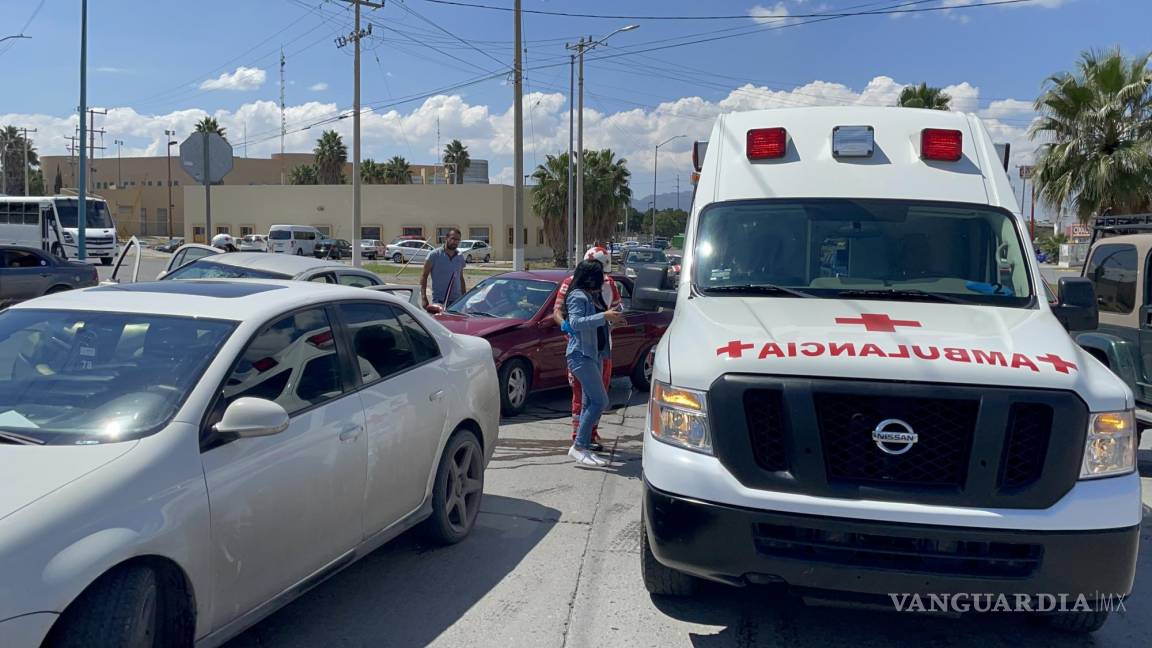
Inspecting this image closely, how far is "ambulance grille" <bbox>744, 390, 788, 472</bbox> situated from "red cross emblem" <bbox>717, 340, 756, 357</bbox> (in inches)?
8.6

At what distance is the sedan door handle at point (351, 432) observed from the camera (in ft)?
13.6

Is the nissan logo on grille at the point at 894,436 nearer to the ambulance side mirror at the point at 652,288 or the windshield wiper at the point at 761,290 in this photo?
the windshield wiper at the point at 761,290

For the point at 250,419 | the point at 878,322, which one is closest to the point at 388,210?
the point at 878,322

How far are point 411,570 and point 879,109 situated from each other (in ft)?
13.6

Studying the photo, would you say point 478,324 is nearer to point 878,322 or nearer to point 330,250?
point 878,322

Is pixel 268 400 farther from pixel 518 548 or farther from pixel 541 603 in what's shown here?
pixel 518 548

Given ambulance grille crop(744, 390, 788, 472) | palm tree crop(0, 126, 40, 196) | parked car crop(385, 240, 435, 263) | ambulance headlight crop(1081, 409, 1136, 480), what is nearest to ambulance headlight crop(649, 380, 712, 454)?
ambulance grille crop(744, 390, 788, 472)

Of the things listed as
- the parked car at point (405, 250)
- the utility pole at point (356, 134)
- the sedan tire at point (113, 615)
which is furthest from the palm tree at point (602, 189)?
the sedan tire at point (113, 615)

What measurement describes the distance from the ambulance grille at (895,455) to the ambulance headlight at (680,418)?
0.49 meters

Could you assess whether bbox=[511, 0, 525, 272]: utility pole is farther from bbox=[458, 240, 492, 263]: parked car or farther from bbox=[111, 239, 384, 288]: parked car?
bbox=[458, 240, 492, 263]: parked car

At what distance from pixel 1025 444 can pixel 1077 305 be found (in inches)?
68.5

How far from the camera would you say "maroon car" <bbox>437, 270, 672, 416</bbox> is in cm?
930

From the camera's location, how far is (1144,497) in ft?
22.3

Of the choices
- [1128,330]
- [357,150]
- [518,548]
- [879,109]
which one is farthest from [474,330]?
[357,150]
